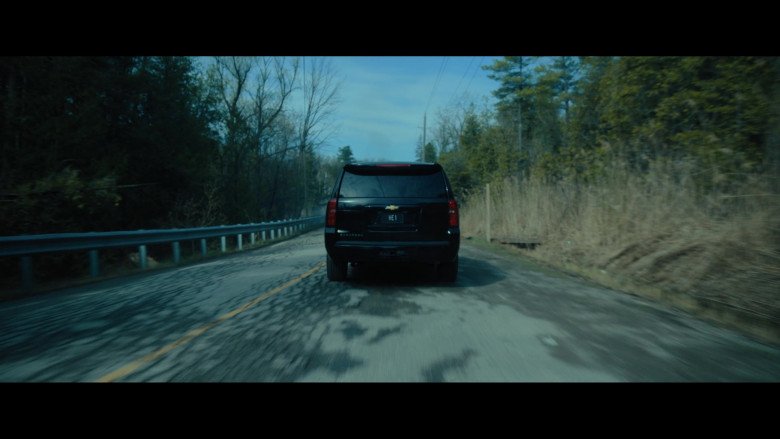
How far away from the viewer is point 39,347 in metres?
3.48

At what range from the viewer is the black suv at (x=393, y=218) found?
600 cm

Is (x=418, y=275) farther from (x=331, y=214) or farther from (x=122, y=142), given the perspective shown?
(x=122, y=142)

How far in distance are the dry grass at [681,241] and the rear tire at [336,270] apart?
4617 millimetres

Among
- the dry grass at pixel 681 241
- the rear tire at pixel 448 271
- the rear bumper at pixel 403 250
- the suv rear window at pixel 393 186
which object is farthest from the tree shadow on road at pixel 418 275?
the dry grass at pixel 681 241

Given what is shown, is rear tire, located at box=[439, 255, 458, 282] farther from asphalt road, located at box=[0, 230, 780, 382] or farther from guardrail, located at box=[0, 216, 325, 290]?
guardrail, located at box=[0, 216, 325, 290]

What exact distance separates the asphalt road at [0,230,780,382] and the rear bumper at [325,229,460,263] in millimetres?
530

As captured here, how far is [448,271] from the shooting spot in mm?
6539

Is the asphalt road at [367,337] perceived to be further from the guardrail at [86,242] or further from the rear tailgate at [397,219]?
the guardrail at [86,242]

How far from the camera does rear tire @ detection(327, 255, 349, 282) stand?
256 inches
